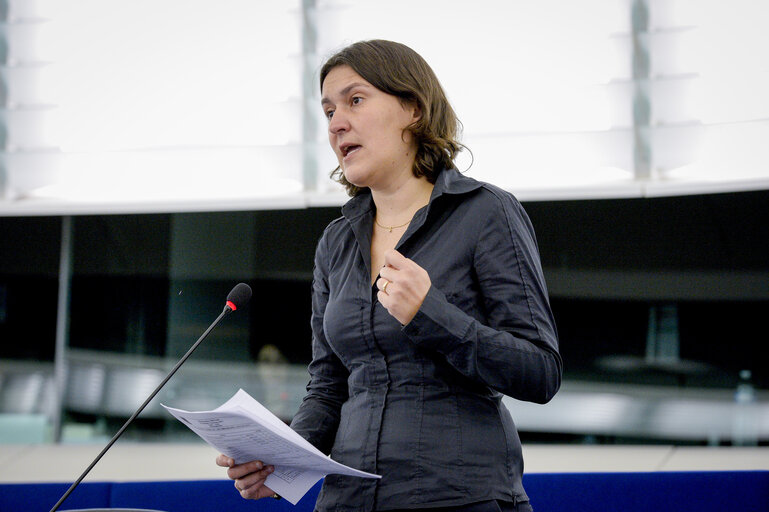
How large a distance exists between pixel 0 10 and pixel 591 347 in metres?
4.15

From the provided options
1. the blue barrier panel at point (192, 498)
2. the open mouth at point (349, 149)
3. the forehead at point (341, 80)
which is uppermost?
the forehead at point (341, 80)

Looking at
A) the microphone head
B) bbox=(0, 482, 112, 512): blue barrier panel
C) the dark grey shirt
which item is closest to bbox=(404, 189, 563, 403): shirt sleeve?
the dark grey shirt

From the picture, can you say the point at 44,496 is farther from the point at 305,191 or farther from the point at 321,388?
the point at 305,191

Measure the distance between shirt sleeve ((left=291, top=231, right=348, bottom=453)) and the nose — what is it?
0.77ft

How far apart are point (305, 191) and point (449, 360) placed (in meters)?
3.62

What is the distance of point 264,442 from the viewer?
3.94 ft

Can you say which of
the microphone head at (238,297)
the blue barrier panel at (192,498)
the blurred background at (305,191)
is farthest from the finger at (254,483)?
the blurred background at (305,191)

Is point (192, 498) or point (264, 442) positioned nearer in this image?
point (264, 442)

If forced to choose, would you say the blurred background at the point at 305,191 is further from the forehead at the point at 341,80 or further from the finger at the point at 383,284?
the finger at the point at 383,284

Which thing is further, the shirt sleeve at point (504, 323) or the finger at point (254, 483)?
the finger at point (254, 483)

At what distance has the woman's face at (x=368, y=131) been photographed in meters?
1.42

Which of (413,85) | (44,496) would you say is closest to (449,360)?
(413,85)

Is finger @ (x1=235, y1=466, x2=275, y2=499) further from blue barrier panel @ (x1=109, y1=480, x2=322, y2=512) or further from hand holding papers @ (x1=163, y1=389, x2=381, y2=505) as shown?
blue barrier panel @ (x1=109, y1=480, x2=322, y2=512)

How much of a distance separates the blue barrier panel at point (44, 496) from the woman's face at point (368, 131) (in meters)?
1.54
